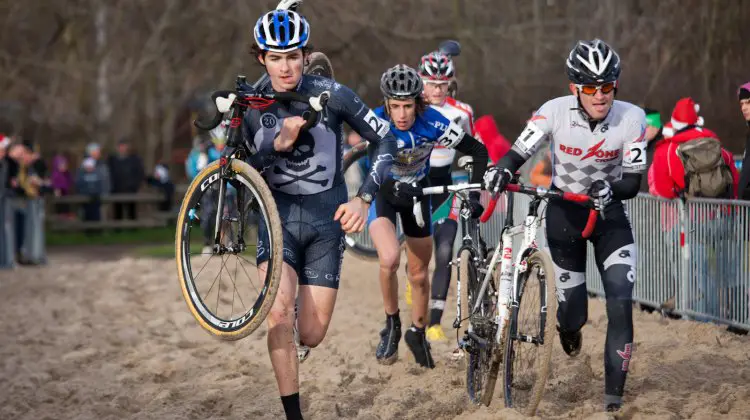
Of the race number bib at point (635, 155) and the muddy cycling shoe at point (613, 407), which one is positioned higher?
the race number bib at point (635, 155)

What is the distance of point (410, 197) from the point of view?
7.94 meters

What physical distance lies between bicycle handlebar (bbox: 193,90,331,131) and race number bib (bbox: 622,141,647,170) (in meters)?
1.91

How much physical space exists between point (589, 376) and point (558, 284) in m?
0.84

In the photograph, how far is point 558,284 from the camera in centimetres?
769

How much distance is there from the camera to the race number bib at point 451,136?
849cm

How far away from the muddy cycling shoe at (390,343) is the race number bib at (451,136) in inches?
55.4

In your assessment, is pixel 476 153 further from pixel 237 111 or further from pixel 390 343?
pixel 237 111

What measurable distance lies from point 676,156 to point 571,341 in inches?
114

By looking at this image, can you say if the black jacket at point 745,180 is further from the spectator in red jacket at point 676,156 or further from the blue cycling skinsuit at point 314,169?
the blue cycling skinsuit at point 314,169

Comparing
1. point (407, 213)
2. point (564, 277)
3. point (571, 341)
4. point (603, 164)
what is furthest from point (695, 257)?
point (603, 164)

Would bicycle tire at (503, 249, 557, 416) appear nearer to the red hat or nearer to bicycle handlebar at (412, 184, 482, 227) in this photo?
bicycle handlebar at (412, 184, 482, 227)

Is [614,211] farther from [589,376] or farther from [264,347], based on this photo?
[264,347]

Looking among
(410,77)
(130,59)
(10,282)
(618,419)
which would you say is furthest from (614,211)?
(130,59)

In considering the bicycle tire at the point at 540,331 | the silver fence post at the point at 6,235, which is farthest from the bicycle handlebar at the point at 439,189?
the silver fence post at the point at 6,235
